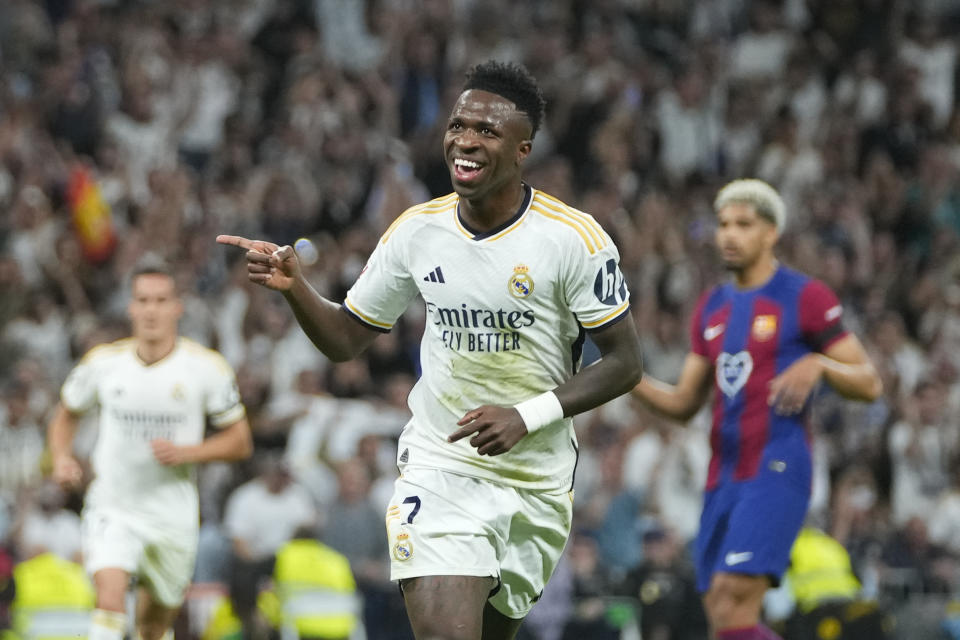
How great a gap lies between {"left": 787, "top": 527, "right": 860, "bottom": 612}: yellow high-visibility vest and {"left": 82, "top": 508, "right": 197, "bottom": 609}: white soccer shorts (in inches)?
193

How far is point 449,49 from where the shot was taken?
53.0ft

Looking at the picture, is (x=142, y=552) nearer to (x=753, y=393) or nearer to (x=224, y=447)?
(x=224, y=447)

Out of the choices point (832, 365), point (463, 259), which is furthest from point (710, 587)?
point (463, 259)

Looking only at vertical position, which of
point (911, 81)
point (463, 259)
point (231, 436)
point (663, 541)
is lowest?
point (663, 541)

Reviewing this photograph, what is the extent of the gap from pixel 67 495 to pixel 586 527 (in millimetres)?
4213

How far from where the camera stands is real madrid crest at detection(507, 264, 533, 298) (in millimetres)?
5656

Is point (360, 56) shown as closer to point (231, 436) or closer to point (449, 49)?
point (449, 49)

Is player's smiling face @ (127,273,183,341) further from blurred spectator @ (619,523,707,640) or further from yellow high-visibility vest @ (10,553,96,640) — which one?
blurred spectator @ (619,523,707,640)

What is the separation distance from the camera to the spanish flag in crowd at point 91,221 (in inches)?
559

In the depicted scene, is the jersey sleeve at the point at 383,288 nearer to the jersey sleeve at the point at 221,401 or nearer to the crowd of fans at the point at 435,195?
the jersey sleeve at the point at 221,401

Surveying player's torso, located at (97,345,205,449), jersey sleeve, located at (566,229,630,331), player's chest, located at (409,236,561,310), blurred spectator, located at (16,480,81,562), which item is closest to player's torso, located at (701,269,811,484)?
jersey sleeve, located at (566,229,630,331)

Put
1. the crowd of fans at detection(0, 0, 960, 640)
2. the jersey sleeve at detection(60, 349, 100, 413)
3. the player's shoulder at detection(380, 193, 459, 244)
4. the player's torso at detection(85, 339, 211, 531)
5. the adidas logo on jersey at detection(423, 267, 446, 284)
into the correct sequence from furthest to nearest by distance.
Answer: the crowd of fans at detection(0, 0, 960, 640), the jersey sleeve at detection(60, 349, 100, 413), the player's torso at detection(85, 339, 211, 531), the player's shoulder at detection(380, 193, 459, 244), the adidas logo on jersey at detection(423, 267, 446, 284)

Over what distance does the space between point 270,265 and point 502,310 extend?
87cm

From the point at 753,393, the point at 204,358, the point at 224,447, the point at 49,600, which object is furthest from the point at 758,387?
the point at 49,600
